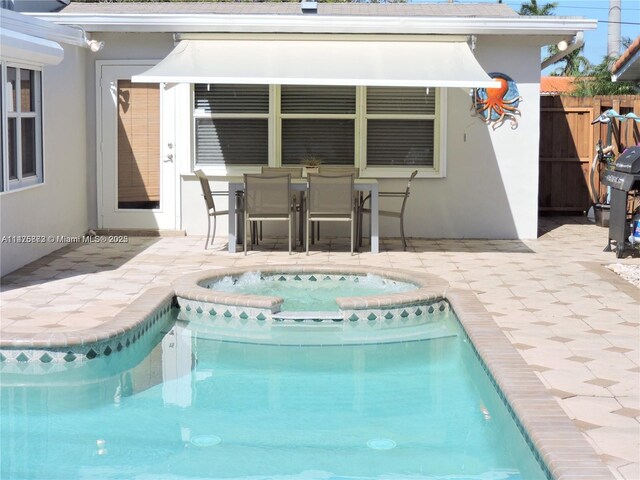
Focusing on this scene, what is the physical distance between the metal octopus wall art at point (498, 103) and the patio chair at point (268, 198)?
4324 millimetres

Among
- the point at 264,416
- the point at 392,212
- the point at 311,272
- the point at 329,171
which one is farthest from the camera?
the point at 329,171

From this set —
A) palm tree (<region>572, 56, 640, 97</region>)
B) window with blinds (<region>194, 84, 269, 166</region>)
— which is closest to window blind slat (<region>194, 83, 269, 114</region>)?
window with blinds (<region>194, 84, 269, 166</region>)

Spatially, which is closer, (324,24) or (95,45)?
(324,24)

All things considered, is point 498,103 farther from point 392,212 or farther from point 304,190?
point 304,190

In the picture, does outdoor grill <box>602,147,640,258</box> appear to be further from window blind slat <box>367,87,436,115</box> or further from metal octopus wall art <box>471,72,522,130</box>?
window blind slat <box>367,87,436,115</box>

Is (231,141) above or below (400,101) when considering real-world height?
below

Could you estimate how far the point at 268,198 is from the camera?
1477cm

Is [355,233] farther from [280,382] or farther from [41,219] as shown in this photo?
[280,382]

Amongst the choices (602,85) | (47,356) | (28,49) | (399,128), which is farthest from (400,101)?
(602,85)

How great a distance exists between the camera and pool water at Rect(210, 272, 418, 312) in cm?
1214

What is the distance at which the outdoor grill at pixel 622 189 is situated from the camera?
1426cm

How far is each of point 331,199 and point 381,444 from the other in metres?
7.92

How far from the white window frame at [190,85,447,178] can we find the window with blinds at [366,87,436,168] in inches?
2.0

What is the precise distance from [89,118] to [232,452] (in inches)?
448
